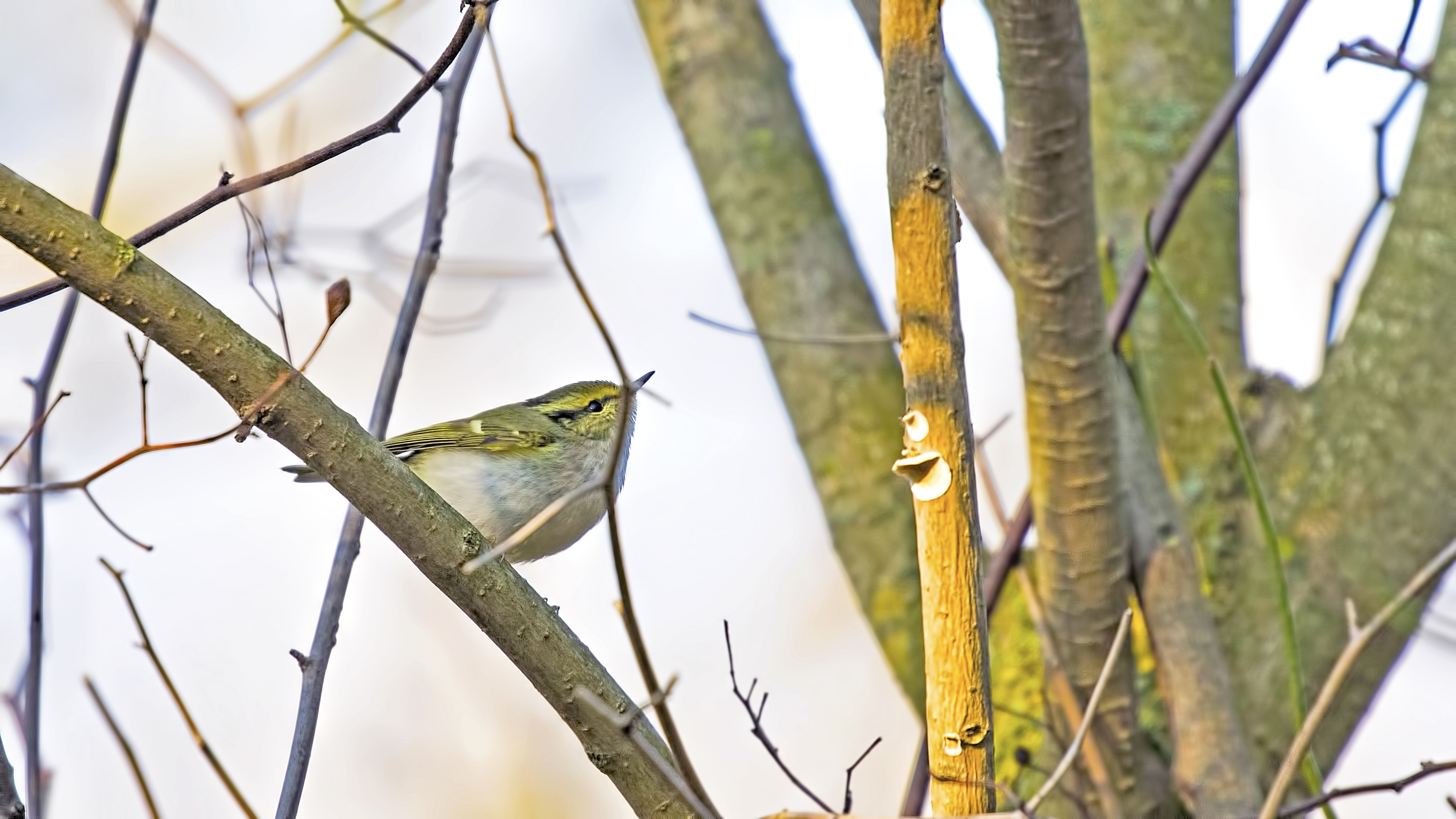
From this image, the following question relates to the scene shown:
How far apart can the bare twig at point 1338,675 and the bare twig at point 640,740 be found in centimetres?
62

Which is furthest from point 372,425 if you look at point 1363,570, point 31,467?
point 1363,570

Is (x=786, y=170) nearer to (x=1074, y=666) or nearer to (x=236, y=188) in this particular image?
(x=1074, y=666)

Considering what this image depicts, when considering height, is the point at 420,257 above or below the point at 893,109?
above

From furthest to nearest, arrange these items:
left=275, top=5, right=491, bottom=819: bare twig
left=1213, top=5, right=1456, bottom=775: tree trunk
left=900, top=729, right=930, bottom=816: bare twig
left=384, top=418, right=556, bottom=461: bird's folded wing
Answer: left=384, top=418, right=556, bottom=461: bird's folded wing < left=1213, top=5, right=1456, bottom=775: tree trunk < left=900, top=729, right=930, bottom=816: bare twig < left=275, top=5, right=491, bottom=819: bare twig

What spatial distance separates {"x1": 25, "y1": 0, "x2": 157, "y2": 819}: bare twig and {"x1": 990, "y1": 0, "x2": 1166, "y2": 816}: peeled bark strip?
154cm

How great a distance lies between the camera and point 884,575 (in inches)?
127

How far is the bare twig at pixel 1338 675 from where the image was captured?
1265 mm

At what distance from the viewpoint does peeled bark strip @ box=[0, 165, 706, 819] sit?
52.9 inches

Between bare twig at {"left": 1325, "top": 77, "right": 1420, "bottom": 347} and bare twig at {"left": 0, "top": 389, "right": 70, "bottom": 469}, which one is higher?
bare twig at {"left": 1325, "top": 77, "right": 1420, "bottom": 347}

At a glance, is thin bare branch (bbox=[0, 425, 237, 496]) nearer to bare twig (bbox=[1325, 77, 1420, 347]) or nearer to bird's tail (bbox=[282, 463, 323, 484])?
bird's tail (bbox=[282, 463, 323, 484])

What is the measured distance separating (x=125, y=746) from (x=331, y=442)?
0.44 metres

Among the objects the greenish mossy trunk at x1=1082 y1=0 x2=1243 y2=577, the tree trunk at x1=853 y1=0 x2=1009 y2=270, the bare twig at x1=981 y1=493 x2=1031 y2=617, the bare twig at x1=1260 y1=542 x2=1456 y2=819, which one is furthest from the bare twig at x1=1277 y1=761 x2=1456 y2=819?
the greenish mossy trunk at x1=1082 y1=0 x2=1243 y2=577

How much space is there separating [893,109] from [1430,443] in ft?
6.41

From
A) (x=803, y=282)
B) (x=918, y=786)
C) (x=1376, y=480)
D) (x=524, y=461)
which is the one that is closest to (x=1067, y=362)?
(x=918, y=786)
